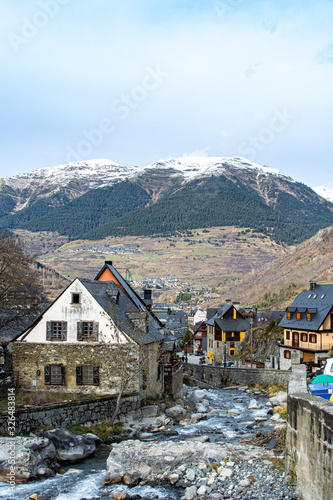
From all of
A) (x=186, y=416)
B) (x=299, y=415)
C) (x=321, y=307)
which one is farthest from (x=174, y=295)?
(x=299, y=415)

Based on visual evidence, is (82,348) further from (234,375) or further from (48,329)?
(234,375)

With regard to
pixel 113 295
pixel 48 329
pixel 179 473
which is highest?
pixel 113 295

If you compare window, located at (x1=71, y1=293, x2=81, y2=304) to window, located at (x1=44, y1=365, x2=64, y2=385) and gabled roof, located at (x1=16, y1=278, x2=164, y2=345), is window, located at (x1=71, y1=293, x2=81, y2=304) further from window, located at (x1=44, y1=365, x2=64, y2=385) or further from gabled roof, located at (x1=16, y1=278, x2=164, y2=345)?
window, located at (x1=44, y1=365, x2=64, y2=385)

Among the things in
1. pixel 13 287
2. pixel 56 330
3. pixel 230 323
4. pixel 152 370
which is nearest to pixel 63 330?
pixel 56 330

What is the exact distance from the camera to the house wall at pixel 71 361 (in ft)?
104

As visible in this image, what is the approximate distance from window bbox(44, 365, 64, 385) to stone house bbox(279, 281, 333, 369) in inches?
1028

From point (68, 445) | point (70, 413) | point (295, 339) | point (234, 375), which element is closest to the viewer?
point (68, 445)

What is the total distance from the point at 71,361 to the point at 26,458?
10.6 m

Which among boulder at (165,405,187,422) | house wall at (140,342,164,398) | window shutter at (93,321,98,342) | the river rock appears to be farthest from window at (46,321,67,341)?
the river rock

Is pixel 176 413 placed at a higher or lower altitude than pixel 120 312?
lower

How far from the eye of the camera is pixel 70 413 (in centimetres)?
2748

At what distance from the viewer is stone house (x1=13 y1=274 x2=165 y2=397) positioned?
3166 centimetres

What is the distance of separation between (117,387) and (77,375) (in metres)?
2.92

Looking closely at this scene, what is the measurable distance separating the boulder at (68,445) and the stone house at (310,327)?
28.6 m
